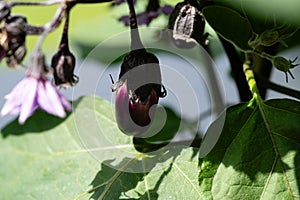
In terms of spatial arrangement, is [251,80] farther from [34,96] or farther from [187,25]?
[34,96]

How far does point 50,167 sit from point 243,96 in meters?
0.29

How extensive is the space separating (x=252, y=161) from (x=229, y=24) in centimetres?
16

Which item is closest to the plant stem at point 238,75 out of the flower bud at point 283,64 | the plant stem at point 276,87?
the plant stem at point 276,87

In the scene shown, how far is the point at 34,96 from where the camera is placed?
92 centimetres

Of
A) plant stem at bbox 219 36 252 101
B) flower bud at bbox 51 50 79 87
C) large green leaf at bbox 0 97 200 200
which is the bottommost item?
large green leaf at bbox 0 97 200 200

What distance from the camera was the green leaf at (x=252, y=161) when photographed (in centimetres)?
79

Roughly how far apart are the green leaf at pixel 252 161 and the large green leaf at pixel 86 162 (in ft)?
0.14

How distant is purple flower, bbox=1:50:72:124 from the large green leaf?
96mm

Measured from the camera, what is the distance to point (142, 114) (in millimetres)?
826

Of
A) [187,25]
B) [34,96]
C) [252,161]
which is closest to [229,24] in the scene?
[187,25]

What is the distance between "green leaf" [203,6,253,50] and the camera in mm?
820

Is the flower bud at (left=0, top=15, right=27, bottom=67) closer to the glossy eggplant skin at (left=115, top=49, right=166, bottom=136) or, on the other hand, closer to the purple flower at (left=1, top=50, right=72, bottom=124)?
the purple flower at (left=1, top=50, right=72, bottom=124)

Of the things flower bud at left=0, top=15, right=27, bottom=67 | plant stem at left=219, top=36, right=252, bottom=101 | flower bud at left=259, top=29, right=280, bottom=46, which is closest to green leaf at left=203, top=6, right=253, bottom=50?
flower bud at left=259, top=29, right=280, bottom=46

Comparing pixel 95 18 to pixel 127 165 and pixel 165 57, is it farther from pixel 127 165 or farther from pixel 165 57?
pixel 127 165
